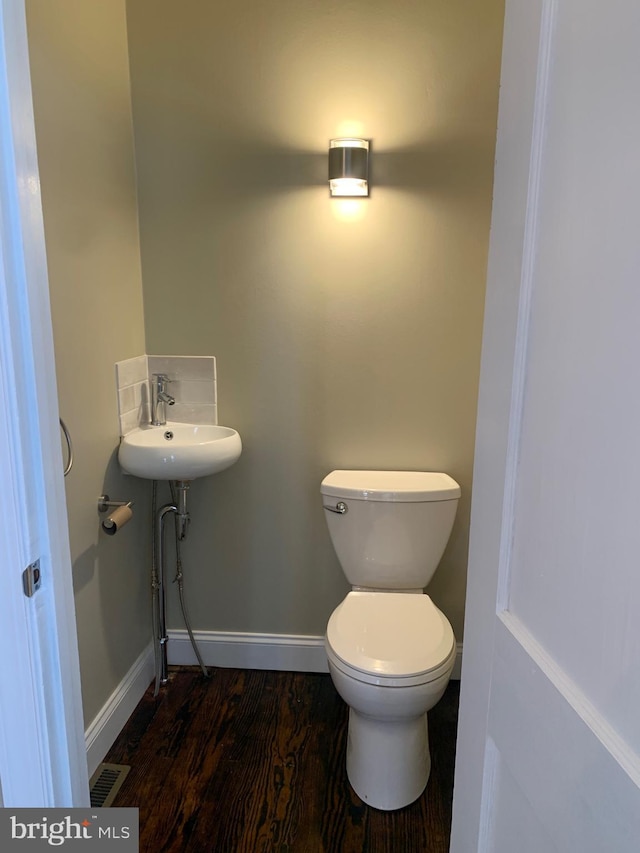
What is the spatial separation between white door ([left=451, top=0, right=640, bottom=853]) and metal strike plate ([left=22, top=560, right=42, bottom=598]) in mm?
682

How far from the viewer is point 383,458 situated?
6.88 feet

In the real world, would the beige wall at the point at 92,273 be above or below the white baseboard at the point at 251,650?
above

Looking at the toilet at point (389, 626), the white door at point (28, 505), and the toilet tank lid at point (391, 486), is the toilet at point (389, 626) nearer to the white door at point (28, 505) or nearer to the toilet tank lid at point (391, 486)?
the toilet tank lid at point (391, 486)

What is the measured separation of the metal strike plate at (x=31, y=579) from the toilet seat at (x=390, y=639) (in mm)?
908

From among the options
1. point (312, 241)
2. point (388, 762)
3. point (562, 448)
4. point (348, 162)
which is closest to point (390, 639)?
point (388, 762)

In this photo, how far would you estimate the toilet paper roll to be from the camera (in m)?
1.69

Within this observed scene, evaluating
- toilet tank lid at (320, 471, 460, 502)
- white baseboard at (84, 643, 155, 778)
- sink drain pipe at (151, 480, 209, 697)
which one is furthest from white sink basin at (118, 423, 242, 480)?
white baseboard at (84, 643, 155, 778)

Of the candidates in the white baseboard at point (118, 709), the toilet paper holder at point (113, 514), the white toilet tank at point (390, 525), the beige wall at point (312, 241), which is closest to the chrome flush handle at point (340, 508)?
the white toilet tank at point (390, 525)

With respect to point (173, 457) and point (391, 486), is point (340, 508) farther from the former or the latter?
point (173, 457)

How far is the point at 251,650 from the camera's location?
2268 mm

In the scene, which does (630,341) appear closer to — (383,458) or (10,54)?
(10,54)

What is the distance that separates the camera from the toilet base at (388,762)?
5.34 feet

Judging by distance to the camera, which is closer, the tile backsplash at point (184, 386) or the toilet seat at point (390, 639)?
the toilet seat at point (390, 639)

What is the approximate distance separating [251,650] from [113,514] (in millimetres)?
896
